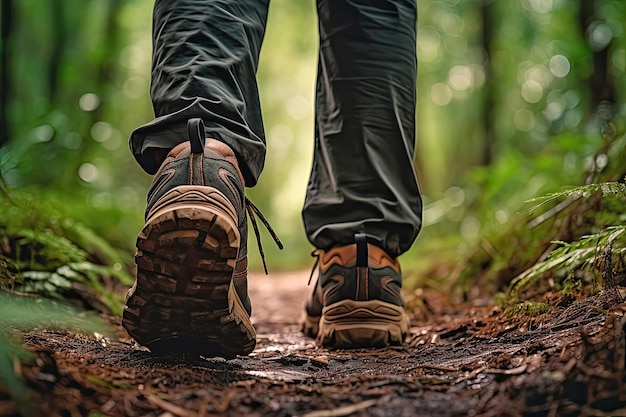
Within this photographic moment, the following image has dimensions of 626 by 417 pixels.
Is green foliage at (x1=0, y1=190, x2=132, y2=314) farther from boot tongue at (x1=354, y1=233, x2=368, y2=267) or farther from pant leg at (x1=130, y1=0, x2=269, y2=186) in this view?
boot tongue at (x1=354, y1=233, x2=368, y2=267)

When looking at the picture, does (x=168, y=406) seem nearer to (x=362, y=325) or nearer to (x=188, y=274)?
(x=188, y=274)

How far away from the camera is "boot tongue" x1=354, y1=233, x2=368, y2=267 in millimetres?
1901

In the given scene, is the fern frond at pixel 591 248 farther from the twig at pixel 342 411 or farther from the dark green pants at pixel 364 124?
the twig at pixel 342 411

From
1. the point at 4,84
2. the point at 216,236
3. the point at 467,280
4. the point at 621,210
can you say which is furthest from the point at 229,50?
the point at 4,84

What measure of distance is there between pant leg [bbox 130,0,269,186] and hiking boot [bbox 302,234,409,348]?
51 centimetres

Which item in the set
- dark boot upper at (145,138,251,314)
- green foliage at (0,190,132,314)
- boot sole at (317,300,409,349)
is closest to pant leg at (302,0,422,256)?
boot sole at (317,300,409,349)

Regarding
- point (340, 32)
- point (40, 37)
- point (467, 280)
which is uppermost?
point (40, 37)

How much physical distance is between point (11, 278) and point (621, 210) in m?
1.94

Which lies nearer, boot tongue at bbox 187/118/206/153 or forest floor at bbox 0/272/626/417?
forest floor at bbox 0/272/626/417

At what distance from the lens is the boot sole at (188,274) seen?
48.1 inches

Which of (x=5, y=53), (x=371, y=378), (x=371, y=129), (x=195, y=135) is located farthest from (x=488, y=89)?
(x=371, y=378)

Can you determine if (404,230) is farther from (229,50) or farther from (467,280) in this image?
(467,280)

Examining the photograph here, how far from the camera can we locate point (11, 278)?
175 centimetres

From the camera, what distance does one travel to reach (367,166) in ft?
6.57
